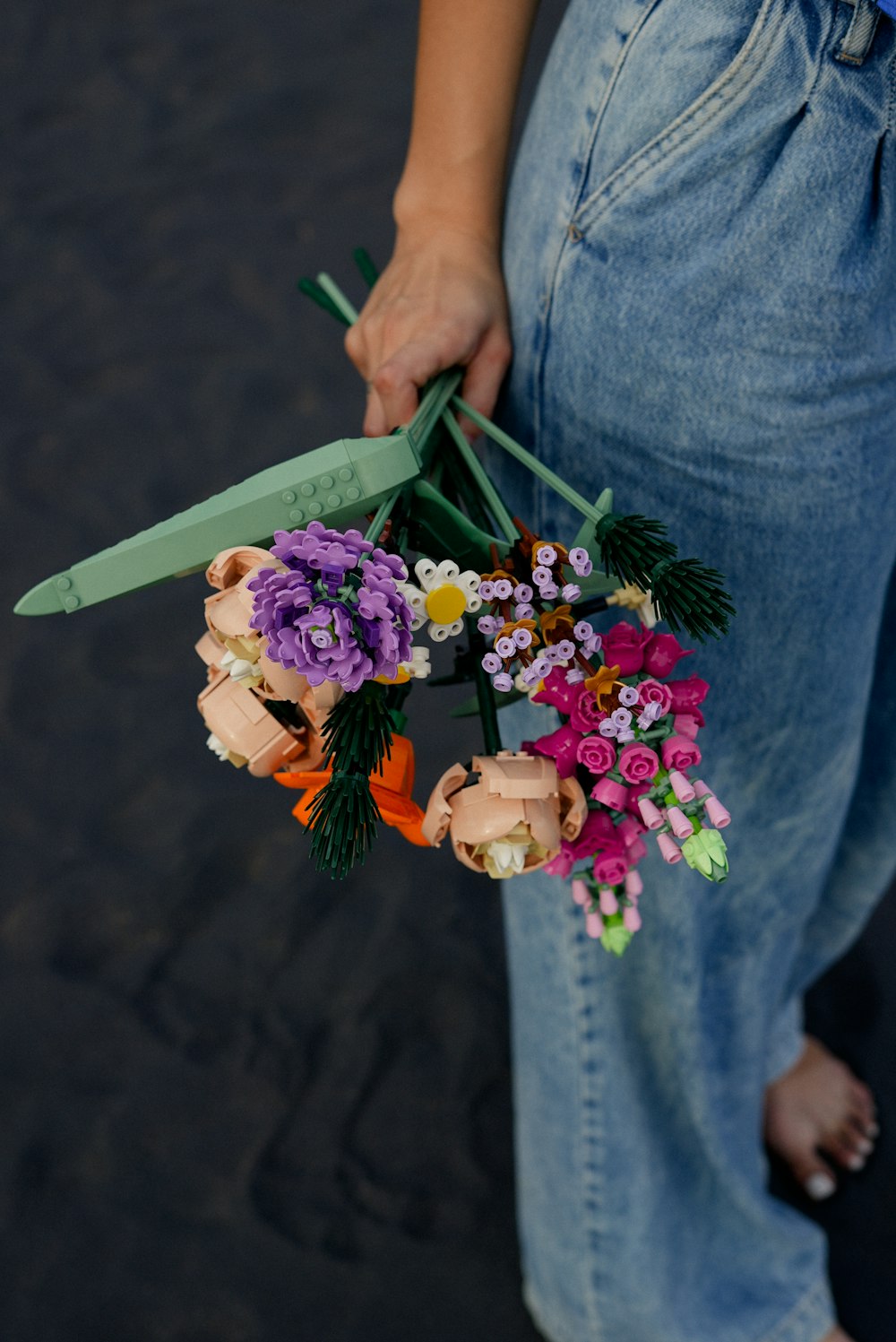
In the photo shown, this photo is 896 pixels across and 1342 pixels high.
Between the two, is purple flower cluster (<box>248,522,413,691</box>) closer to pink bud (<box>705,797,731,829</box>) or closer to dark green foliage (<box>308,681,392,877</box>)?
dark green foliage (<box>308,681,392,877</box>)

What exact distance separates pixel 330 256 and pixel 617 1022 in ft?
5.74

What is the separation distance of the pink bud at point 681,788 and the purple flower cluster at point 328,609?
14cm

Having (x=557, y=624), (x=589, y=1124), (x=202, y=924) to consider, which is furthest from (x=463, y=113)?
(x=202, y=924)

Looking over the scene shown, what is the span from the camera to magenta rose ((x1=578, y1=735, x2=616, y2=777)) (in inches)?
20.3

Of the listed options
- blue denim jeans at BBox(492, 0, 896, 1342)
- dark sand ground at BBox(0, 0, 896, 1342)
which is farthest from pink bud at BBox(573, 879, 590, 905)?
dark sand ground at BBox(0, 0, 896, 1342)

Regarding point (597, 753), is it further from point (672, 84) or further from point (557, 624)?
point (672, 84)

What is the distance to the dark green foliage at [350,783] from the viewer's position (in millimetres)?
475

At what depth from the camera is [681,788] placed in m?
0.51

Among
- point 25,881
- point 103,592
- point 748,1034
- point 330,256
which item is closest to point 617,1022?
point 748,1034

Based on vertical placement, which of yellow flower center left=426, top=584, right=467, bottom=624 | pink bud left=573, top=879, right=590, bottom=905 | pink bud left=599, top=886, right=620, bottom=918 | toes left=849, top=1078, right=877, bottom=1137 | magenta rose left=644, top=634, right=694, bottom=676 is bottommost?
toes left=849, top=1078, right=877, bottom=1137

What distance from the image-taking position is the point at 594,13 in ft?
2.22

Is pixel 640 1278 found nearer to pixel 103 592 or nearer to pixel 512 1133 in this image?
pixel 512 1133

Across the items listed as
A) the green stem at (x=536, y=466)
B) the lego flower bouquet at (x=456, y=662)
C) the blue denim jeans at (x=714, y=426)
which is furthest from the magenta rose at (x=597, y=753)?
the blue denim jeans at (x=714, y=426)

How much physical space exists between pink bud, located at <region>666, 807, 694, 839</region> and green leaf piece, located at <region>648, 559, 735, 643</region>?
77 millimetres
